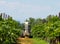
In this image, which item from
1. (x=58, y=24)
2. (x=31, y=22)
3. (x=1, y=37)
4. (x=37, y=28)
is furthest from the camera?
(x=31, y=22)

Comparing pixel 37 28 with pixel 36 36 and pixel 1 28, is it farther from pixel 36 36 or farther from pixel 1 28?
pixel 1 28

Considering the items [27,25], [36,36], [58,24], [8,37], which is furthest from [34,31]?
[8,37]

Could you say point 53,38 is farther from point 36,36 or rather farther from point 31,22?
point 31,22

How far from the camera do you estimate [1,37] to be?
36.4m

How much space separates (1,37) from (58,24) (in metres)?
10.5

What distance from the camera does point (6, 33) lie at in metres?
37.8

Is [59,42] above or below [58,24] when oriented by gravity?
below

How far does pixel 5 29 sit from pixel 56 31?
23.6 feet

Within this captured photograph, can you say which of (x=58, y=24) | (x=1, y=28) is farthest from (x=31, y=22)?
(x=1, y=28)

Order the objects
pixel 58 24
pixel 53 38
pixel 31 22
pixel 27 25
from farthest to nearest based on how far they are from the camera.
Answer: pixel 31 22
pixel 27 25
pixel 58 24
pixel 53 38

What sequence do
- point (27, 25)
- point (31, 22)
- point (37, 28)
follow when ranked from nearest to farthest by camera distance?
point (37, 28) < point (27, 25) < point (31, 22)

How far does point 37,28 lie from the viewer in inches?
2613

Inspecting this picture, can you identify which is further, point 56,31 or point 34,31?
point 34,31

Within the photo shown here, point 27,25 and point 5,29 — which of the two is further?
point 27,25
